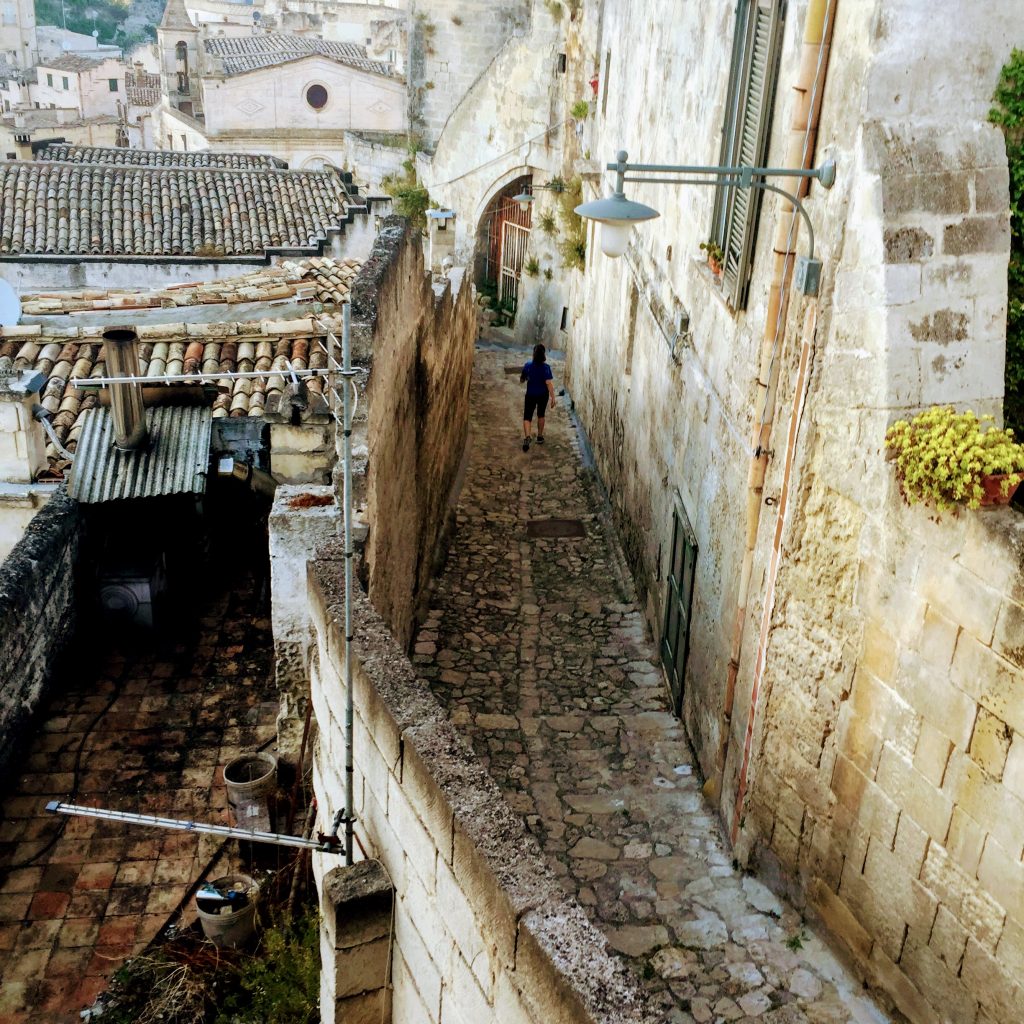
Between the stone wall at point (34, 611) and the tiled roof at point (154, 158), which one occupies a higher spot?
the tiled roof at point (154, 158)

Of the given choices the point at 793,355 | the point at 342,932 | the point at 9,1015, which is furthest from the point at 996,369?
the point at 9,1015

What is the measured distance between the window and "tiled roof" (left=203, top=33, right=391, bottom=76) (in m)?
31.1

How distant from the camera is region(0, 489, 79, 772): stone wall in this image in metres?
7.04

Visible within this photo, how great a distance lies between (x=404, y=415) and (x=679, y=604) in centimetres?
277

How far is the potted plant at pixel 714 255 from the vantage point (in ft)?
25.6

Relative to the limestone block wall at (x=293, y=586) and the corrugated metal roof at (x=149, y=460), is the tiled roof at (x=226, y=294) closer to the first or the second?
the corrugated metal roof at (x=149, y=460)

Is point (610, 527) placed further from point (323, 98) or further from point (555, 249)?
point (323, 98)

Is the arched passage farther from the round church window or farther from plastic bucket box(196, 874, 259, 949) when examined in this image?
plastic bucket box(196, 874, 259, 949)

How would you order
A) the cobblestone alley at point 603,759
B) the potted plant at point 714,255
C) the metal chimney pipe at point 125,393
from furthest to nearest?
the metal chimney pipe at point 125,393, the potted plant at point 714,255, the cobblestone alley at point 603,759

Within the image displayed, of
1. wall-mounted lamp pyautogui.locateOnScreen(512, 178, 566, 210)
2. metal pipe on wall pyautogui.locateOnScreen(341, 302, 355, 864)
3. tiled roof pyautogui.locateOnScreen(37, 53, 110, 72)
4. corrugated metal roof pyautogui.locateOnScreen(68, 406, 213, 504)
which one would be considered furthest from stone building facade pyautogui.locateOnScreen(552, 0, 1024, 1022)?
tiled roof pyautogui.locateOnScreen(37, 53, 110, 72)

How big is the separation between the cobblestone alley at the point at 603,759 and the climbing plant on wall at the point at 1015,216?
10.9 ft

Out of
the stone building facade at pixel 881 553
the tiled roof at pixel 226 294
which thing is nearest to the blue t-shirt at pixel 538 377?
the tiled roof at pixel 226 294

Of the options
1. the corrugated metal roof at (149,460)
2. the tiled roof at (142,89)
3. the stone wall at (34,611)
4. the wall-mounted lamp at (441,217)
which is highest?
the tiled roof at (142,89)

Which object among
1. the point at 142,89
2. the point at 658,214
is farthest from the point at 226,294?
the point at 142,89
